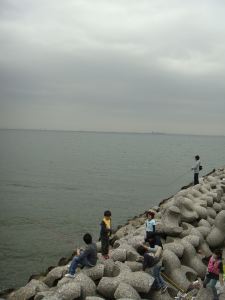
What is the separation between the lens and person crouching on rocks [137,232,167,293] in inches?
353

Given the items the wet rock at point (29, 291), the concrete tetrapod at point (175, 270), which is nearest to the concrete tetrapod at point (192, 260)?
the concrete tetrapod at point (175, 270)

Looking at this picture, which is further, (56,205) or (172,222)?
(56,205)

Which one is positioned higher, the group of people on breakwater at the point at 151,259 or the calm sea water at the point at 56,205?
the group of people on breakwater at the point at 151,259

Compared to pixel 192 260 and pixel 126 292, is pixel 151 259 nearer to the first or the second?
pixel 126 292

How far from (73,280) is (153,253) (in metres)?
2.08

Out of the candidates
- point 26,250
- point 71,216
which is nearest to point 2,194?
point 71,216

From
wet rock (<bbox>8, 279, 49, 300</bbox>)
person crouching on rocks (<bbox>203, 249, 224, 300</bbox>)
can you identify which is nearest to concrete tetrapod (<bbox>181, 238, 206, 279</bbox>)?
person crouching on rocks (<bbox>203, 249, 224, 300</bbox>)

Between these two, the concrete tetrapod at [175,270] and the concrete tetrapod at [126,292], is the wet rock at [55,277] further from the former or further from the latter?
the concrete tetrapod at [175,270]

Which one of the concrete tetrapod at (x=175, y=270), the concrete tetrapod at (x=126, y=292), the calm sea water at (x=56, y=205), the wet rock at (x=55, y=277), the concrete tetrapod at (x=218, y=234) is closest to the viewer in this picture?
the concrete tetrapod at (x=126, y=292)

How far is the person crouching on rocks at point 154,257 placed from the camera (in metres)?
8.96

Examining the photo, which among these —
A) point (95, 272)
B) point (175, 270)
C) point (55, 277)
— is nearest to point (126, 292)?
point (95, 272)

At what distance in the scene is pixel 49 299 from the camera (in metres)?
7.53

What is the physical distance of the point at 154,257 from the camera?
9336 mm

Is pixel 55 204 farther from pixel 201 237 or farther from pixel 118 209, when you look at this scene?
pixel 201 237
